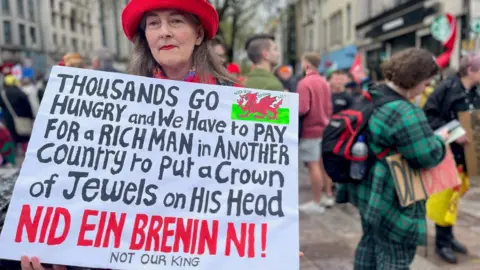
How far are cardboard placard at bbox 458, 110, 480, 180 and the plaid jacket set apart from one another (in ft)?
2.62

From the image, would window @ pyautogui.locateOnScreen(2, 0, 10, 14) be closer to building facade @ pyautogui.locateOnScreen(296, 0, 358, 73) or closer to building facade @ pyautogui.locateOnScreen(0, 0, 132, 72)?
building facade @ pyautogui.locateOnScreen(0, 0, 132, 72)

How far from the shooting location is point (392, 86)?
111 inches

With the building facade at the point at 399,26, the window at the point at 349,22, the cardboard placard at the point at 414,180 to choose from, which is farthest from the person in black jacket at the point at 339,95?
the window at the point at 349,22

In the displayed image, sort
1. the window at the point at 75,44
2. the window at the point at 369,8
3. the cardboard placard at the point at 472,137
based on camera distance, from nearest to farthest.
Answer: the cardboard placard at the point at 472,137 < the window at the point at 369,8 < the window at the point at 75,44

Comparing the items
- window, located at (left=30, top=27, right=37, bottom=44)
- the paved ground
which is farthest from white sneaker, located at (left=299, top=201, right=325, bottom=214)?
window, located at (left=30, top=27, right=37, bottom=44)

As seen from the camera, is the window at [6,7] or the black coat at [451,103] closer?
the black coat at [451,103]

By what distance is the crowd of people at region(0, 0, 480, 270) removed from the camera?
1767 millimetres

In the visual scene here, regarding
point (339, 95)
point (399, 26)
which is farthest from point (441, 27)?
point (399, 26)

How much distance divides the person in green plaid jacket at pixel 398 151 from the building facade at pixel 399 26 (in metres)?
11.7

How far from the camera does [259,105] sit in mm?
1682

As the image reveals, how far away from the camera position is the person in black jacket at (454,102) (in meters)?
3.74

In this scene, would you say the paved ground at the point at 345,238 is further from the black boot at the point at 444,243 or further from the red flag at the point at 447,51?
the red flag at the point at 447,51

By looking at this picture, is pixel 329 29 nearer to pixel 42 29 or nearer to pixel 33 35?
pixel 42 29

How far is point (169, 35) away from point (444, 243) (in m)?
3.28
